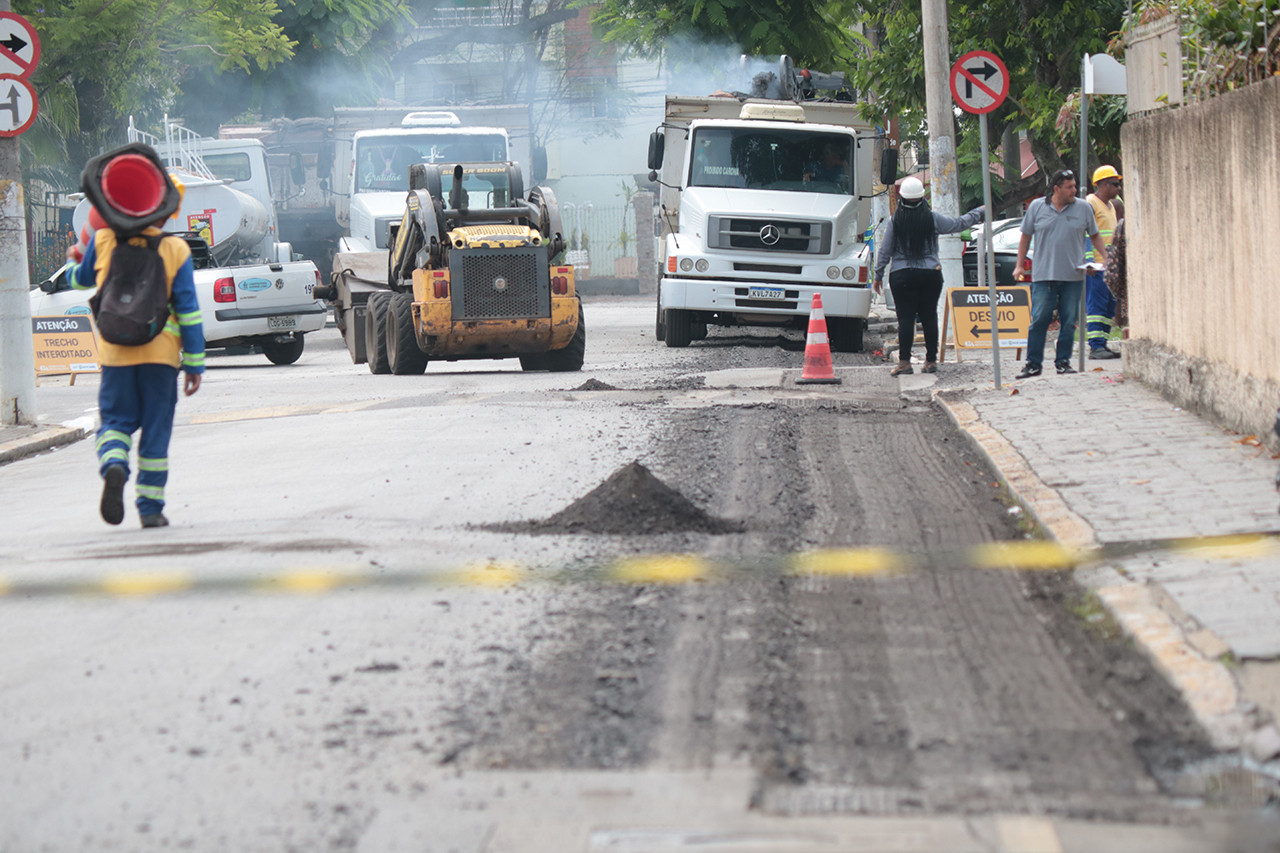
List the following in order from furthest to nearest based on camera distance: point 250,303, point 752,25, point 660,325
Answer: point 752,25, point 250,303, point 660,325

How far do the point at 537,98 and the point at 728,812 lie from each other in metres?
50.2

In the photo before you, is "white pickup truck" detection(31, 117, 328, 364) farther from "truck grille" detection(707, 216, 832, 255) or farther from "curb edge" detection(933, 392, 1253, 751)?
"curb edge" detection(933, 392, 1253, 751)

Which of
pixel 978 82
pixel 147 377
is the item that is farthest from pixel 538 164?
pixel 147 377

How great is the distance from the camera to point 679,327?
19375mm

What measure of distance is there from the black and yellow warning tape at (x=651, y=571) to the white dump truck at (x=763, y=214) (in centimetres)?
1187

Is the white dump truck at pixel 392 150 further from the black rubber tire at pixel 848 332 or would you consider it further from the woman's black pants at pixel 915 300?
the woman's black pants at pixel 915 300

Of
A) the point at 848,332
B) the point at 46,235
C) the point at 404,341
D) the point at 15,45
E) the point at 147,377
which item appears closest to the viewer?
the point at 147,377

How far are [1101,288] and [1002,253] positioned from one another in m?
9.56

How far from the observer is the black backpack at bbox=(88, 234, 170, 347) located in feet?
24.9

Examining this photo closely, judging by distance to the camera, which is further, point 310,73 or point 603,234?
point 603,234

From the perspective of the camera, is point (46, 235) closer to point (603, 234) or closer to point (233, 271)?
point (233, 271)

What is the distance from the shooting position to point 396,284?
17.8 m

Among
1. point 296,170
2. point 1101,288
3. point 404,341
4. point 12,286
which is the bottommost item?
point 404,341

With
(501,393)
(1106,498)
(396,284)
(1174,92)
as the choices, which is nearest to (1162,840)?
(1106,498)
